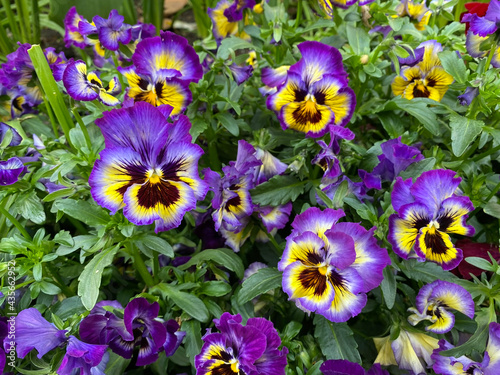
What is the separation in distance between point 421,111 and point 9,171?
99 cm

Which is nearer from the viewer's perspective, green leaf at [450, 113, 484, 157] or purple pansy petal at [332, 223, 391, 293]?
purple pansy petal at [332, 223, 391, 293]

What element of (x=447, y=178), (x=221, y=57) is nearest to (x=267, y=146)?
(x=221, y=57)

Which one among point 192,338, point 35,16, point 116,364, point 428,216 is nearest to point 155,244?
point 192,338

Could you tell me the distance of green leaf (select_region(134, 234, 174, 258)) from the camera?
973 mm

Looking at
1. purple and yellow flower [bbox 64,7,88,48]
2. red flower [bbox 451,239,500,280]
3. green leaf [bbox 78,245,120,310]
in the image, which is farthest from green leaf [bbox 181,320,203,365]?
purple and yellow flower [bbox 64,7,88,48]

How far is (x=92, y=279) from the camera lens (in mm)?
941

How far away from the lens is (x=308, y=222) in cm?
94

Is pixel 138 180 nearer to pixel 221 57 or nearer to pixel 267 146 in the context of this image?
pixel 267 146

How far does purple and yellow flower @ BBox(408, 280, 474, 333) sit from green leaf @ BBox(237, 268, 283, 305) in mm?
299

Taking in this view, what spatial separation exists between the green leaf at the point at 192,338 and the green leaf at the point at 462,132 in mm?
694

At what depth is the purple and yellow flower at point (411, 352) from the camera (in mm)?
1018

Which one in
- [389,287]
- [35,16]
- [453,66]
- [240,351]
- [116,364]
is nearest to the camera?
[240,351]

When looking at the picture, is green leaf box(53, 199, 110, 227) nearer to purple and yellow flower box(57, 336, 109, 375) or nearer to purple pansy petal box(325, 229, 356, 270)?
purple and yellow flower box(57, 336, 109, 375)

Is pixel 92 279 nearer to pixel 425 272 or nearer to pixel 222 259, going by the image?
pixel 222 259
